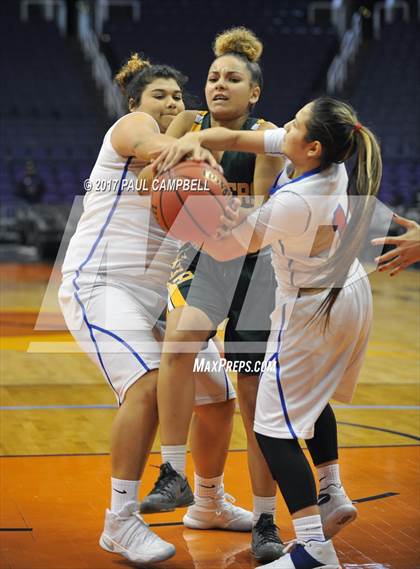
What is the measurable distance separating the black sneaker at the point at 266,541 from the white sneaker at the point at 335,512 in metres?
0.19

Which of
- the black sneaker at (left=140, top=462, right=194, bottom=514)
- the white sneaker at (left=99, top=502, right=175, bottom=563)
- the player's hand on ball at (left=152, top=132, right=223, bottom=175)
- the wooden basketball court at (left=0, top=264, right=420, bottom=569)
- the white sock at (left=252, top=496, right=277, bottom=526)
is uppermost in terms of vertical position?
the player's hand on ball at (left=152, top=132, right=223, bottom=175)

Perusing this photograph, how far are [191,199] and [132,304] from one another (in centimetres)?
56

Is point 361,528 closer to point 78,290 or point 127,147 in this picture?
point 78,290

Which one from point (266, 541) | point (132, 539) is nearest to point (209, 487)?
point (266, 541)

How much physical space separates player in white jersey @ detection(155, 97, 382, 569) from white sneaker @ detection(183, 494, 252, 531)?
27.2 inches

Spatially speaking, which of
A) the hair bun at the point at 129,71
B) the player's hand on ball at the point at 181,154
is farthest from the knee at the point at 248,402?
the hair bun at the point at 129,71

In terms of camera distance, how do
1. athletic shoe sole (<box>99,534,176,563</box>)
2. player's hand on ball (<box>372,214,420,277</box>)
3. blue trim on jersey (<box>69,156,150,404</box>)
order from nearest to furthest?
player's hand on ball (<box>372,214,420,277</box>)
athletic shoe sole (<box>99,534,176,563</box>)
blue trim on jersey (<box>69,156,150,404</box>)

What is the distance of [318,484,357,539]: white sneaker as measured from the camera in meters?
3.29

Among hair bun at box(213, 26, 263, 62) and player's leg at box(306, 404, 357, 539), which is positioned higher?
hair bun at box(213, 26, 263, 62)

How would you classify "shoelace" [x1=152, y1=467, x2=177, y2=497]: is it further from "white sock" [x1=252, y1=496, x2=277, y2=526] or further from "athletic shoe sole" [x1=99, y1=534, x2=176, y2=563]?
"white sock" [x1=252, y1=496, x2=277, y2=526]

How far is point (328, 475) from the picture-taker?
339cm

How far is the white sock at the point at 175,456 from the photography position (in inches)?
125
